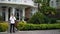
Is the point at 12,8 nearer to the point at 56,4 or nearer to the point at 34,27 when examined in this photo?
the point at 34,27

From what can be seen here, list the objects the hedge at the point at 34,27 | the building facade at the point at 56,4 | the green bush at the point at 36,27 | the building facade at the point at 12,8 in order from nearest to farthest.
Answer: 1. the hedge at the point at 34,27
2. the green bush at the point at 36,27
3. the building facade at the point at 12,8
4. the building facade at the point at 56,4

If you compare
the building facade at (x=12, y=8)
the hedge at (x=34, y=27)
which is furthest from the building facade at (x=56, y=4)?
the hedge at (x=34, y=27)

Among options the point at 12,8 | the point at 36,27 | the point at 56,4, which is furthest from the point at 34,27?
the point at 56,4

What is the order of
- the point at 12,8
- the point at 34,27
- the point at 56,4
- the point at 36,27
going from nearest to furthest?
the point at 34,27 → the point at 36,27 → the point at 12,8 → the point at 56,4

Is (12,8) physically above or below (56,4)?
above

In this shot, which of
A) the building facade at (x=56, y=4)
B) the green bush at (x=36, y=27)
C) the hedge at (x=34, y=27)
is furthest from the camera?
the building facade at (x=56, y=4)

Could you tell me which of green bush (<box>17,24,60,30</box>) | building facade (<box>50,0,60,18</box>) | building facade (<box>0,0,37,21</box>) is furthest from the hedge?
building facade (<box>50,0,60,18</box>)

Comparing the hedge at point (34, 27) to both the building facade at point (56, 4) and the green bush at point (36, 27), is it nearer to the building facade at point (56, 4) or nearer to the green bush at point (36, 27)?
the green bush at point (36, 27)

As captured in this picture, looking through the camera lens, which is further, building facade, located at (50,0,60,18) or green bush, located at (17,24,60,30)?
building facade, located at (50,0,60,18)

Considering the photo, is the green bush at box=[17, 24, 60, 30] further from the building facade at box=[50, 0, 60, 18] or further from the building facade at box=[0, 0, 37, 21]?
the building facade at box=[50, 0, 60, 18]

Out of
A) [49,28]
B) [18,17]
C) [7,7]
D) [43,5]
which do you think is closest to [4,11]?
[7,7]

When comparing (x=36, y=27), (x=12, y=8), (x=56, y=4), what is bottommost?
(x=36, y=27)

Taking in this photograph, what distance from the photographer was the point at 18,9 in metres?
39.8

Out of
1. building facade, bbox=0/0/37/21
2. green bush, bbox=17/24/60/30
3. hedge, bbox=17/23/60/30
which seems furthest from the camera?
building facade, bbox=0/0/37/21
